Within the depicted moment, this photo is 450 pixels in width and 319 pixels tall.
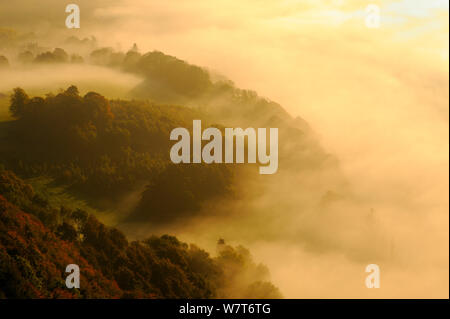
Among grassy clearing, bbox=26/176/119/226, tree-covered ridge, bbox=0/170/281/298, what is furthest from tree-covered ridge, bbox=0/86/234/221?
tree-covered ridge, bbox=0/170/281/298

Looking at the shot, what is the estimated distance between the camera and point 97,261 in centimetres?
3080

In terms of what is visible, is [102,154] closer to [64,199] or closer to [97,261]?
[64,199]

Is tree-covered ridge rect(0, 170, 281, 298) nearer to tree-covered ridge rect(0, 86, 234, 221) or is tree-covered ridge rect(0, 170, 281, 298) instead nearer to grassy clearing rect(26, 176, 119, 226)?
grassy clearing rect(26, 176, 119, 226)

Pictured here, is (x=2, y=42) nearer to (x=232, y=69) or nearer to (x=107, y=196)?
(x=107, y=196)

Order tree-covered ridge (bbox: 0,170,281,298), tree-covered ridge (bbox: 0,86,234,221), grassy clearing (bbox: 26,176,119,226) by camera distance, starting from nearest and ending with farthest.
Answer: tree-covered ridge (bbox: 0,170,281,298)
grassy clearing (bbox: 26,176,119,226)
tree-covered ridge (bbox: 0,86,234,221)

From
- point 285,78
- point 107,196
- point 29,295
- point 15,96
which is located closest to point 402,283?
point 107,196

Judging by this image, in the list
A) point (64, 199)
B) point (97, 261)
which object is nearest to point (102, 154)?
point (64, 199)

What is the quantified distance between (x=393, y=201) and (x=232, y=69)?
38.4 metres

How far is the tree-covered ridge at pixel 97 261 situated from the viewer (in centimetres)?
2689

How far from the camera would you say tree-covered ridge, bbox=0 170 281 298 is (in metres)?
26.9

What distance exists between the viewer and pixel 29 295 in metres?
25.8

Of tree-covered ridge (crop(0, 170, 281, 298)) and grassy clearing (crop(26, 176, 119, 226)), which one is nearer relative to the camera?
tree-covered ridge (crop(0, 170, 281, 298))

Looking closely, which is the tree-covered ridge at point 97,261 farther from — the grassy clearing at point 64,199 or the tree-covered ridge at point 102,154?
the tree-covered ridge at point 102,154

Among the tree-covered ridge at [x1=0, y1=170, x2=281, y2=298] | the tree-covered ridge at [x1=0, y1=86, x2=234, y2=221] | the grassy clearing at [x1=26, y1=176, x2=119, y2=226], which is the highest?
the tree-covered ridge at [x1=0, y1=86, x2=234, y2=221]
